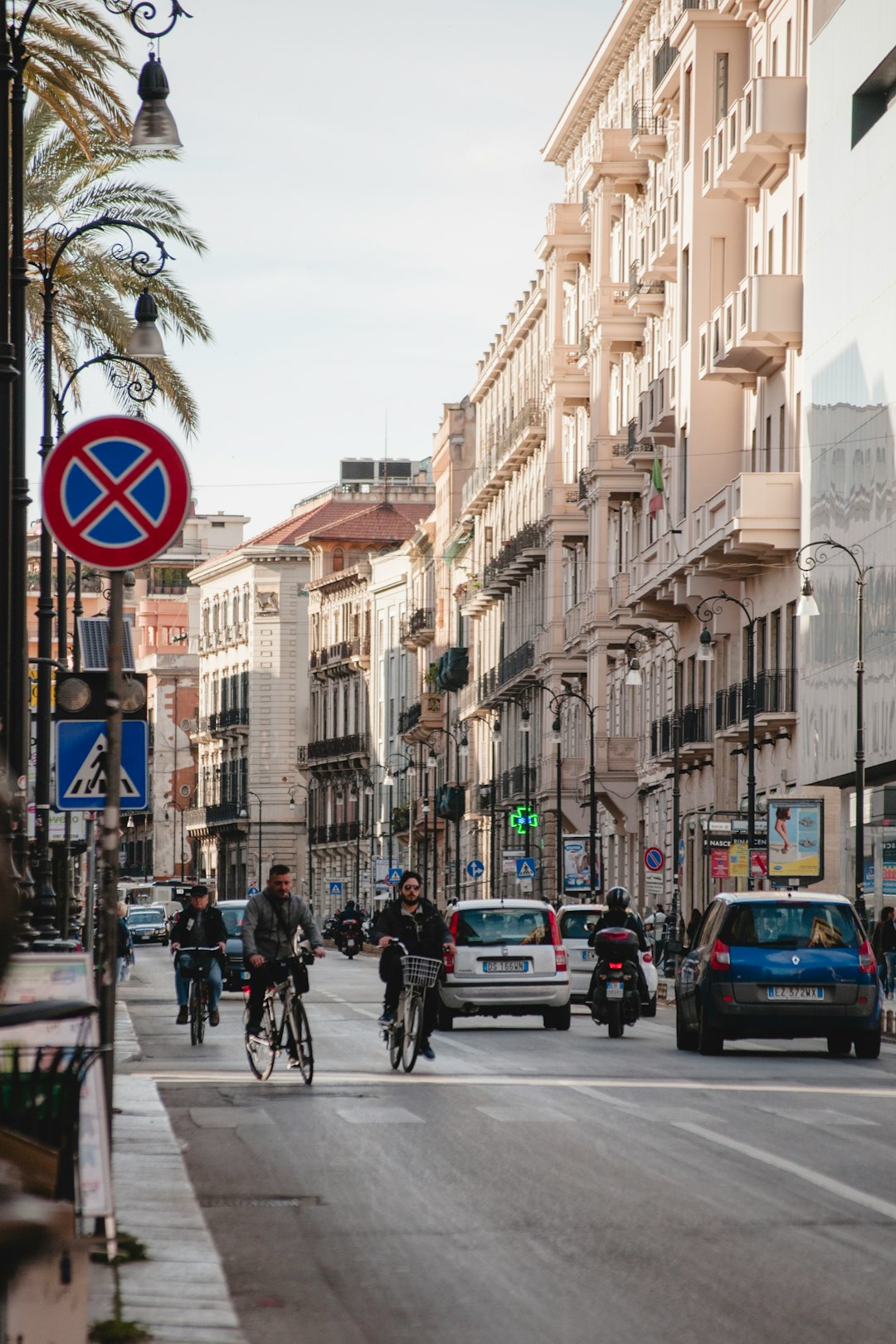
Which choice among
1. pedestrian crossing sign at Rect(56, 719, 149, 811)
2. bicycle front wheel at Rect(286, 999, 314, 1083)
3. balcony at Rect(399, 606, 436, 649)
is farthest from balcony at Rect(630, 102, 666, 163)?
pedestrian crossing sign at Rect(56, 719, 149, 811)

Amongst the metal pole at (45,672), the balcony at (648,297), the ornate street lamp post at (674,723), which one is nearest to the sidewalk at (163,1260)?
the metal pole at (45,672)

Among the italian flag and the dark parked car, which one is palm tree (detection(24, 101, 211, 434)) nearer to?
the dark parked car

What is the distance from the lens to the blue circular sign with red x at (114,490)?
37.1ft

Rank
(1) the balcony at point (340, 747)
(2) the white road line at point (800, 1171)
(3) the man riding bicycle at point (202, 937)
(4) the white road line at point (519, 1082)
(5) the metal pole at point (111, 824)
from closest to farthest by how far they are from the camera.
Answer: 1. (5) the metal pole at point (111, 824)
2. (2) the white road line at point (800, 1171)
3. (4) the white road line at point (519, 1082)
4. (3) the man riding bicycle at point (202, 937)
5. (1) the balcony at point (340, 747)

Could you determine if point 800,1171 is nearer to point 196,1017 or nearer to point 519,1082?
point 519,1082

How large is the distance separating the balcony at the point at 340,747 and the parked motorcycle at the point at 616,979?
113 meters

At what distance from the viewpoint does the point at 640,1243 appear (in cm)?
1089

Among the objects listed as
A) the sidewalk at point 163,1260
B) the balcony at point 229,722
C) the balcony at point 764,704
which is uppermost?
the balcony at point 229,722

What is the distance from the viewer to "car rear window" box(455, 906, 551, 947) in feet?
105

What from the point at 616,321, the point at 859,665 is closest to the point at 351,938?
the point at 616,321

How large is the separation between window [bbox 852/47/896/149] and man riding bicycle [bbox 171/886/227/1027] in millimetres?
24599

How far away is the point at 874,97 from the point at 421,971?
31329 mm

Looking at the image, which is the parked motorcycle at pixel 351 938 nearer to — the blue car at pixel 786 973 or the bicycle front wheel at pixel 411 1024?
the blue car at pixel 786 973

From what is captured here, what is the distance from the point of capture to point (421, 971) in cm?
2252
